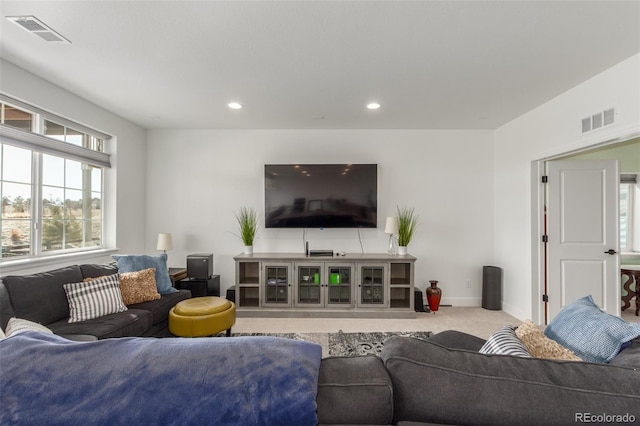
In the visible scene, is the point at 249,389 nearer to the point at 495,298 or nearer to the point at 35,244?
the point at 35,244

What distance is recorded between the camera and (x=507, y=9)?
177cm

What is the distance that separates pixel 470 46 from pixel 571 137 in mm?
1684

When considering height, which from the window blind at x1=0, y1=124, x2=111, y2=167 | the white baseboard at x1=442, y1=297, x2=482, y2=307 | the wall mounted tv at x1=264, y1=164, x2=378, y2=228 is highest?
the window blind at x1=0, y1=124, x2=111, y2=167

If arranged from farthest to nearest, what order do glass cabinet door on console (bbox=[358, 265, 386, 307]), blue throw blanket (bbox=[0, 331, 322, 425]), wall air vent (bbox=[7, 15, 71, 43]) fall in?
glass cabinet door on console (bbox=[358, 265, 386, 307]) → wall air vent (bbox=[7, 15, 71, 43]) → blue throw blanket (bbox=[0, 331, 322, 425])

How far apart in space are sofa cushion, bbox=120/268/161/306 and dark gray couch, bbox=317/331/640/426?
2.63 m

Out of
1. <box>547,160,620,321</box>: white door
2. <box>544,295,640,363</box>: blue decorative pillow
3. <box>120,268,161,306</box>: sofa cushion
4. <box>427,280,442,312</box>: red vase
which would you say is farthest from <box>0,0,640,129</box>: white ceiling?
<box>427,280,442,312</box>: red vase

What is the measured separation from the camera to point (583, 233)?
3.29m

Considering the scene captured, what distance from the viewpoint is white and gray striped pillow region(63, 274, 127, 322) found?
7.55 ft

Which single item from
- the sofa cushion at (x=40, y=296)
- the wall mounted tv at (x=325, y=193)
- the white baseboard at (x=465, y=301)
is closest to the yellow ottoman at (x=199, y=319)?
the sofa cushion at (x=40, y=296)

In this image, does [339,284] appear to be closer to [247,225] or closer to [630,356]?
[247,225]

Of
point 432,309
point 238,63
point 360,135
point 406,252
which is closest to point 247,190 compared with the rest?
point 360,135

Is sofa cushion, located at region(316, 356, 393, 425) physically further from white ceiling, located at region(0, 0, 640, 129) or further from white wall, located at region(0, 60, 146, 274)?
white wall, located at region(0, 60, 146, 274)

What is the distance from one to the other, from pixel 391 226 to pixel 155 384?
355 centimetres

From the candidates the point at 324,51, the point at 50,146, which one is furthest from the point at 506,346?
the point at 50,146
